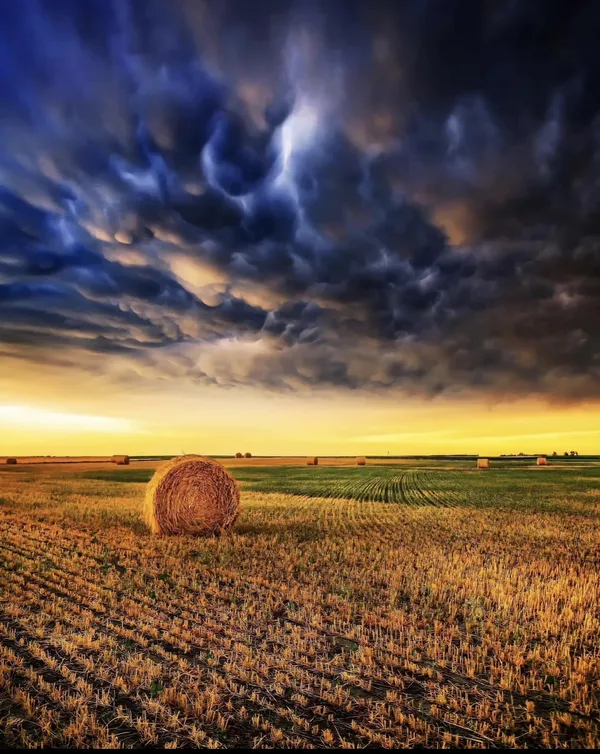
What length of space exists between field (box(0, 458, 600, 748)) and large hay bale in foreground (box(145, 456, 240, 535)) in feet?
4.26

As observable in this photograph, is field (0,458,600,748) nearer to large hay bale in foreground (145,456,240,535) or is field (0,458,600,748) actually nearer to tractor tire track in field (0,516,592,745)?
tractor tire track in field (0,516,592,745)

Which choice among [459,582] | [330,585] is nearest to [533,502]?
A: [459,582]

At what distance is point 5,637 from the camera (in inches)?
303

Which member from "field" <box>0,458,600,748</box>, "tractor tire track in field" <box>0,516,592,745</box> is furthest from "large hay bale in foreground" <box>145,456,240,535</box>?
"tractor tire track in field" <box>0,516,592,745</box>

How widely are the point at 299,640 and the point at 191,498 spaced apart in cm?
1065

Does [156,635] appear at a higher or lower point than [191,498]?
lower

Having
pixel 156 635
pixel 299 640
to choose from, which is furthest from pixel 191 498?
pixel 299 640

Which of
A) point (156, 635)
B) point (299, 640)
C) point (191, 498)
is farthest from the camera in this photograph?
point (191, 498)

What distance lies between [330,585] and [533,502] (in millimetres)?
19840

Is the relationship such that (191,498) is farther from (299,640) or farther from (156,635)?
(299,640)

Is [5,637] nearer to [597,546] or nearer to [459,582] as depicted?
[459,582]

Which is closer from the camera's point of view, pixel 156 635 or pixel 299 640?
pixel 299 640

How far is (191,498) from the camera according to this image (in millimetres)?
17531

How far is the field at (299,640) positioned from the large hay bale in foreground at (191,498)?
130cm
